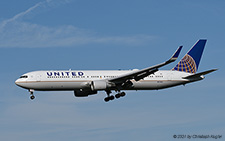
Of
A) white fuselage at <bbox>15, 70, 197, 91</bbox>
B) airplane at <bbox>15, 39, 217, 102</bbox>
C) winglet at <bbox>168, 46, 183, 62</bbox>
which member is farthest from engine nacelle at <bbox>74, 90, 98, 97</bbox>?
winglet at <bbox>168, 46, 183, 62</bbox>

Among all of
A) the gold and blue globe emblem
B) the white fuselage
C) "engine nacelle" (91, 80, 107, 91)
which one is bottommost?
"engine nacelle" (91, 80, 107, 91)

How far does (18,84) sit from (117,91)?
14039 mm

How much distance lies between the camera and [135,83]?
6538 centimetres

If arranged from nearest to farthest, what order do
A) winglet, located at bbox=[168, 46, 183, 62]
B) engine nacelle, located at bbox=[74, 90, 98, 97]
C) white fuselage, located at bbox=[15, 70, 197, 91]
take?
winglet, located at bbox=[168, 46, 183, 62], white fuselage, located at bbox=[15, 70, 197, 91], engine nacelle, located at bbox=[74, 90, 98, 97]

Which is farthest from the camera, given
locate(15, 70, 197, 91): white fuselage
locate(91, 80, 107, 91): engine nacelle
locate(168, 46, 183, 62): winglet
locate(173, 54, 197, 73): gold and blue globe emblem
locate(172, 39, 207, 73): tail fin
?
locate(172, 39, 207, 73): tail fin

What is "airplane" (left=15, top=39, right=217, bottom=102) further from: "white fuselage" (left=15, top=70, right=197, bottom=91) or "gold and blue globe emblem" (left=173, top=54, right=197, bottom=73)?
"gold and blue globe emblem" (left=173, top=54, right=197, bottom=73)

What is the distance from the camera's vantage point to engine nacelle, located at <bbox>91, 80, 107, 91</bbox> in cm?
6131

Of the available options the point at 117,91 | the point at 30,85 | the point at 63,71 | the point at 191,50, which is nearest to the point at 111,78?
the point at 117,91

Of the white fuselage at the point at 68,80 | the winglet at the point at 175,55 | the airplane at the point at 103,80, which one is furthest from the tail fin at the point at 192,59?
the winglet at the point at 175,55

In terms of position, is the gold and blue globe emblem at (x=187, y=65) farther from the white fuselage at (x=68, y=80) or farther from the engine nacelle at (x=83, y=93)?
the engine nacelle at (x=83, y=93)

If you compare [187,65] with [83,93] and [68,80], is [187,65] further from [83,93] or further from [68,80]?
[68,80]

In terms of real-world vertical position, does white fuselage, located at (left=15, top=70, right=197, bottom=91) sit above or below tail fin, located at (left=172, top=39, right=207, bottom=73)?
below

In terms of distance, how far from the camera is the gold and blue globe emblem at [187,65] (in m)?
70.8

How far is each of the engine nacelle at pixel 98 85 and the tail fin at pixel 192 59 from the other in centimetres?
1427
